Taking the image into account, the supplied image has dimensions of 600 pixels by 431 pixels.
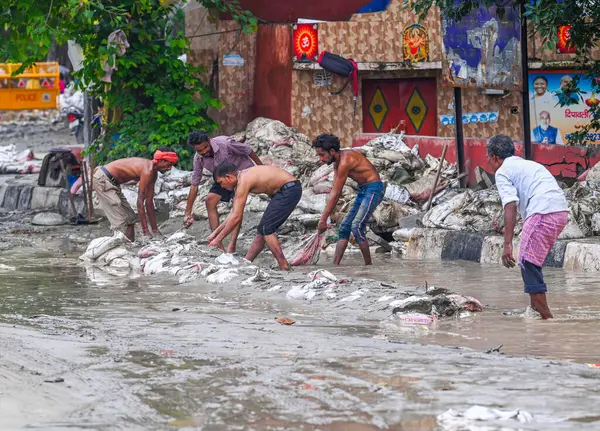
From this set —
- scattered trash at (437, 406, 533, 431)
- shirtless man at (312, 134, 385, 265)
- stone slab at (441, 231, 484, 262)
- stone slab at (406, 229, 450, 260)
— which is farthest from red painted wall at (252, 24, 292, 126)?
scattered trash at (437, 406, 533, 431)

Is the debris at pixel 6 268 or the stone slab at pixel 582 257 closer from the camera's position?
the stone slab at pixel 582 257

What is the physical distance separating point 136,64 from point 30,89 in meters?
9.28

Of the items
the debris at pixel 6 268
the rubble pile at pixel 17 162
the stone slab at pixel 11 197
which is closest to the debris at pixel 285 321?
the debris at pixel 6 268

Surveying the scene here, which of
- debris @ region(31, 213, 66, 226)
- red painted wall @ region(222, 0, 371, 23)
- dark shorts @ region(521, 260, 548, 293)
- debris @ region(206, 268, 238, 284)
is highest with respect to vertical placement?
red painted wall @ region(222, 0, 371, 23)

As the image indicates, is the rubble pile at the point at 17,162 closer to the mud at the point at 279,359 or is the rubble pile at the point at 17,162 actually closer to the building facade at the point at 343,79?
the building facade at the point at 343,79

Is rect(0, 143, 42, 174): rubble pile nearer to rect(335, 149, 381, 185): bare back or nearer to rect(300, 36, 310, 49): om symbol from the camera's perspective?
rect(300, 36, 310, 49): om symbol

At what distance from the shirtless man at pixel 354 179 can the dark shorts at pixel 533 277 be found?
3877 millimetres

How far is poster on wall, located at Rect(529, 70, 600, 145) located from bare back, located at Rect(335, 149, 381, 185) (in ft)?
23.9

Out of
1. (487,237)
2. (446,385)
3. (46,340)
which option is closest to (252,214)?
(487,237)

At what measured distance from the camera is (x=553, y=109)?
760 inches

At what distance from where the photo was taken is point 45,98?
28391 millimetres

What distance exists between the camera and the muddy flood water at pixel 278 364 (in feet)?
19.1

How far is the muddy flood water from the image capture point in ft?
19.1

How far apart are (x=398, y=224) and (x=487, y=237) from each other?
2.53m
